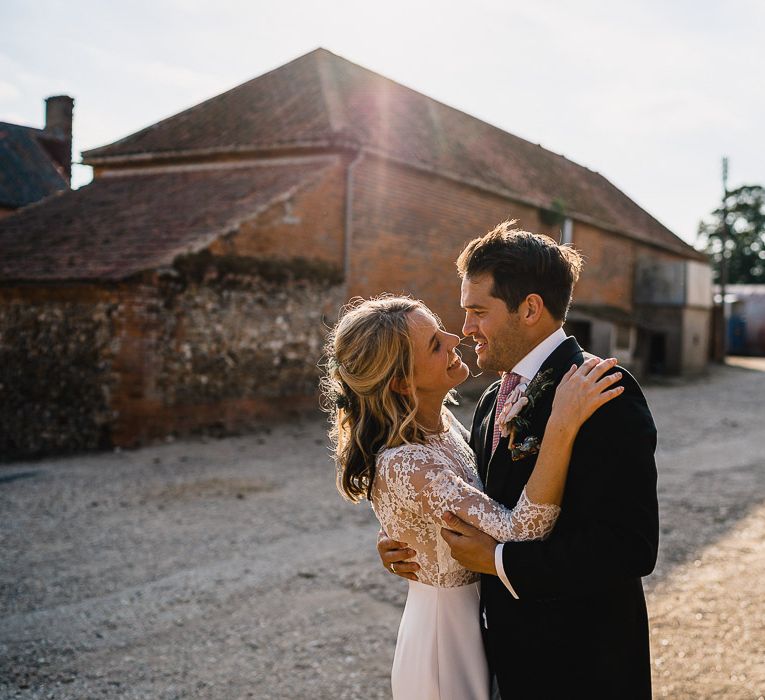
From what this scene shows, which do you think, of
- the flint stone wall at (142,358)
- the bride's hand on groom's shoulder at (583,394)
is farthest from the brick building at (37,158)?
the bride's hand on groom's shoulder at (583,394)

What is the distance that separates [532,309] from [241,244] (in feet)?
37.8

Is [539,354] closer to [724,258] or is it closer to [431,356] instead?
[431,356]

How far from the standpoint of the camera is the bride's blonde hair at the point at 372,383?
2.53 metres

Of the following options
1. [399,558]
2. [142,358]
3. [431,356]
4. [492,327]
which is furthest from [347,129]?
[399,558]

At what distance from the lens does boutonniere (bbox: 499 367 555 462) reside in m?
2.27

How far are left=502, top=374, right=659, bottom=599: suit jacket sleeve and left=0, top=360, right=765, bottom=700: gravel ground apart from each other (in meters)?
2.50

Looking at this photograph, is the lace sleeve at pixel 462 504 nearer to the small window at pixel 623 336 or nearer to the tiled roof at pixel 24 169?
the small window at pixel 623 336

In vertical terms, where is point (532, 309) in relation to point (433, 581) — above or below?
above

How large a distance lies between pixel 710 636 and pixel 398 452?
3.60 m

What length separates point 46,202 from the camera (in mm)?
17891

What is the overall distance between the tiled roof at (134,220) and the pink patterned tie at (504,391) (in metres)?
10.2

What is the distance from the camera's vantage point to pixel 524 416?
231cm

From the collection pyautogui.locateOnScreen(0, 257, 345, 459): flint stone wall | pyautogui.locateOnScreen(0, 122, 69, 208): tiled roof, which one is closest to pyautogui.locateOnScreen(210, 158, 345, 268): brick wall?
pyautogui.locateOnScreen(0, 257, 345, 459): flint stone wall

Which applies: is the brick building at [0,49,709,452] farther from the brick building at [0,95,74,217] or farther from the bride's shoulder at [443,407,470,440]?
the bride's shoulder at [443,407,470,440]
